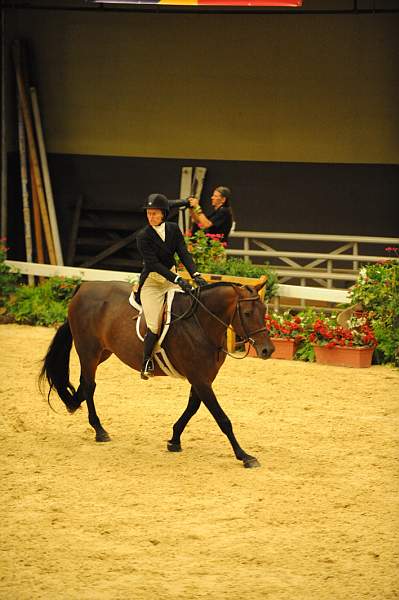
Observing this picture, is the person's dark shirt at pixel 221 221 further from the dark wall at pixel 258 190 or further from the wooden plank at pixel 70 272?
the dark wall at pixel 258 190

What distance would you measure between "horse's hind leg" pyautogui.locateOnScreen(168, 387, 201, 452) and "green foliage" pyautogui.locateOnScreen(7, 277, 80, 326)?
6123 millimetres

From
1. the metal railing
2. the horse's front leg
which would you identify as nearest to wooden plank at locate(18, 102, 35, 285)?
the metal railing

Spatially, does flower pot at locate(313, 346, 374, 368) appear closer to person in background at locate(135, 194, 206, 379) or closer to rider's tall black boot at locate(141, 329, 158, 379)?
person in background at locate(135, 194, 206, 379)

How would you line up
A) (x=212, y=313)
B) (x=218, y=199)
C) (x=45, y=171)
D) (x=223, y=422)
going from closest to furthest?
(x=223, y=422) → (x=212, y=313) → (x=218, y=199) → (x=45, y=171)

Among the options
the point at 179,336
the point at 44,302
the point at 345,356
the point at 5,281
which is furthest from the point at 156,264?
the point at 5,281

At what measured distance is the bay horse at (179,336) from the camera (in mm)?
8531

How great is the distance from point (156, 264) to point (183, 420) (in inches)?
53.4

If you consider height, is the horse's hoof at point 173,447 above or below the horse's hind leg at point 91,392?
below

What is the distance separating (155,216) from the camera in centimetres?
882

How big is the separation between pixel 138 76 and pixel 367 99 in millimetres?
4057

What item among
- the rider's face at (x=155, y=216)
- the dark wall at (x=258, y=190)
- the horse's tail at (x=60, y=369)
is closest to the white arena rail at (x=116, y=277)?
the dark wall at (x=258, y=190)

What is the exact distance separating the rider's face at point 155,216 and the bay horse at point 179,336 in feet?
2.18

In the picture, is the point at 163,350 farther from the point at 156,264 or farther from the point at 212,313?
the point at 156,264

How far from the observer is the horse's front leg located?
8.55 meters
